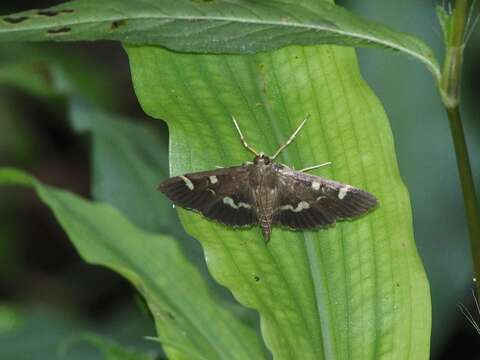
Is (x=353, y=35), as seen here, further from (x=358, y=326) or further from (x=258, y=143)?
(x=358, y=326)

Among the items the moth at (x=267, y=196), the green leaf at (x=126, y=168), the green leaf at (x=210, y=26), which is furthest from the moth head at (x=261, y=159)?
the green leaf at (x=126, y=168)

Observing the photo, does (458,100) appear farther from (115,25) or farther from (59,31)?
(59,31)

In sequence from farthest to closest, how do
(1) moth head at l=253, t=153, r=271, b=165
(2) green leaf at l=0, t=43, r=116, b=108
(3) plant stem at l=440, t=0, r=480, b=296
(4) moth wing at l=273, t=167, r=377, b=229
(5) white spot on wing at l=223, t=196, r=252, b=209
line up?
(2) green leaf at l=0, t=43, r=116, b=108 < (5) white spot on wing at l=223, t=196, r=252, b=209 < (1) moth head at l=253, t=153, r=271, b=165 < (4) moth wing at l=273, t=167, r=377, b=229 < (3) plant stem at l=440, t=0, r=480, b=296

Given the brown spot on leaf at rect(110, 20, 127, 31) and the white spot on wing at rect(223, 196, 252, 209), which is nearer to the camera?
the brown spot on leaf at rect(110, 20, 127, 31)

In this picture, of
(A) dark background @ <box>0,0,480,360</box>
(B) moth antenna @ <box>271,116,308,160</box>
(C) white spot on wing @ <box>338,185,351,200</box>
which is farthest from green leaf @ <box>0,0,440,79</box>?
(A) dark background @ <box>0,0,480,360</box>

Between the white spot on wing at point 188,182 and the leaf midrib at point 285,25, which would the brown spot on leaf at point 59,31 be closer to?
the leaf midrib at point 285,25

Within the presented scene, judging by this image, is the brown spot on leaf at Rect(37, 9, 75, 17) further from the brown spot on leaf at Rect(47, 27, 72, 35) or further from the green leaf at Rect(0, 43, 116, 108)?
the green leaf at Rect(0, 43, 116, 108)
